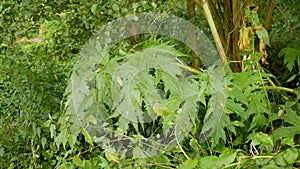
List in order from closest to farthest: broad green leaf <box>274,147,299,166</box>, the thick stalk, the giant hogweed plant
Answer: broad green leaf <box>274,147,299,166</box>, the giant hogweed plant, the thick stalk

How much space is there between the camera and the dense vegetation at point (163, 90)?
40.9 inches

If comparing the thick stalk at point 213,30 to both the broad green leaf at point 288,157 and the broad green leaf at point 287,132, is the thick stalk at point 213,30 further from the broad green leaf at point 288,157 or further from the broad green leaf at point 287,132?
the broad green leaf at point 288,157

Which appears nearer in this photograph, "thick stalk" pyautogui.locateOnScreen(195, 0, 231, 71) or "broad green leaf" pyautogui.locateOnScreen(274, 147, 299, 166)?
"broad green leaf" pyautogui.locateOnScreen(274, 147, 299, 166)

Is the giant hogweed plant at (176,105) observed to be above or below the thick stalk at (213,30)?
below

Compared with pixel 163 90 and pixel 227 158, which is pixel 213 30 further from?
pixel 227 158

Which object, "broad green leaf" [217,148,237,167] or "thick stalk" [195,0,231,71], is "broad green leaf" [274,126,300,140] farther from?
"thick stalk" [195,0,231,71]

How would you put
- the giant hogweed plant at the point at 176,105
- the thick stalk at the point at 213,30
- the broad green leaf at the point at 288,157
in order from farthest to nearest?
the thick stalk at the point at 213,30 → the giant hogweed plant at the point at 176,105 → the broad green leaf at the point at 288,157

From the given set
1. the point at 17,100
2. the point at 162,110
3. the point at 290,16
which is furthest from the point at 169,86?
the point at 17,100

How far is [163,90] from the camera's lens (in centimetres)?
134

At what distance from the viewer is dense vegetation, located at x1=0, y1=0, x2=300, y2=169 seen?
104cm

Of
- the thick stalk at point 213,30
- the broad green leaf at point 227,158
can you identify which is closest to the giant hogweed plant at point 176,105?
the broad green leaf at point 227,158

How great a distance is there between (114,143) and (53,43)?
1.10 metres

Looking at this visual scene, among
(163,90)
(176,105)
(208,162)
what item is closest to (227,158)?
(208,162)

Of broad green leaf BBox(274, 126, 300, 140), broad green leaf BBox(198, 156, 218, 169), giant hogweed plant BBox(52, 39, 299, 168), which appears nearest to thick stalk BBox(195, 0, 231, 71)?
giant hogweed plant BBox(52, 39, 299, 168)
